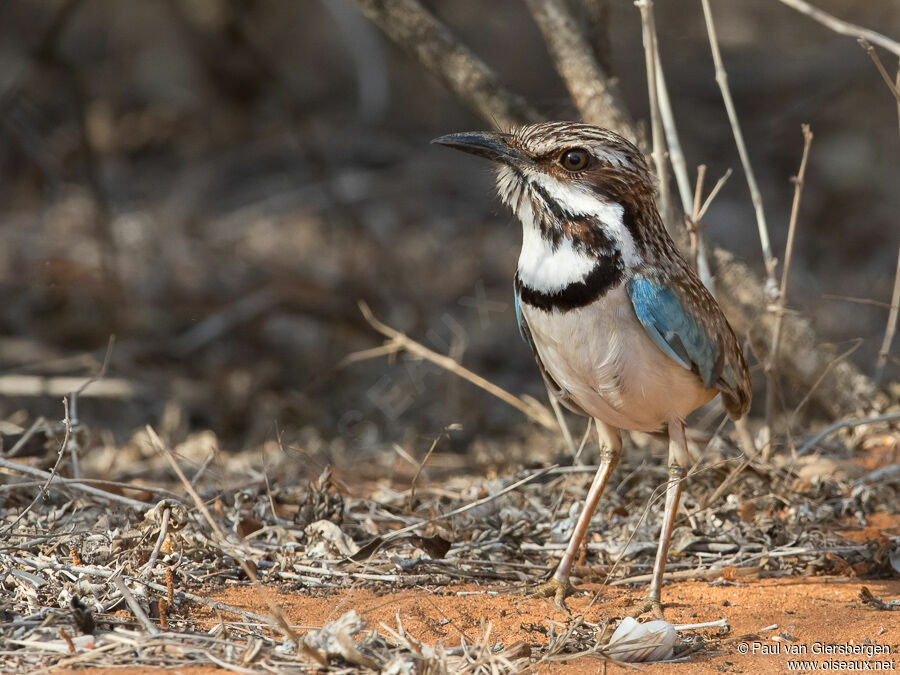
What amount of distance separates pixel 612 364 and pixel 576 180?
0.66m

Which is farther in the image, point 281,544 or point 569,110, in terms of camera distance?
point 569,110

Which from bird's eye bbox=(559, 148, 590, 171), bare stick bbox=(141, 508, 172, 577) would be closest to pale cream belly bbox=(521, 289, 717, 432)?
bird's eye bbox=(559, 148, 590, 171)

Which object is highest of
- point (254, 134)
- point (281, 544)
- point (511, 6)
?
point (511, 6)

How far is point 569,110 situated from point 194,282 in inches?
153

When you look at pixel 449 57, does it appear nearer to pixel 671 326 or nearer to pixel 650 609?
pixel 671 326

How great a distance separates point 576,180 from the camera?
3.85 meters

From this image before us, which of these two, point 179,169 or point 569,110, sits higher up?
point 569,110

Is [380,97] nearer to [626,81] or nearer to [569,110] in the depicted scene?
[626,81]

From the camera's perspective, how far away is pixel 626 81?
11.6m

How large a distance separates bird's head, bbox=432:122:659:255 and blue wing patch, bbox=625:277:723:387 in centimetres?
20

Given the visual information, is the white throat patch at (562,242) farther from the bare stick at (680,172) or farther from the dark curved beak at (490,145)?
the bare stick at (680,172)

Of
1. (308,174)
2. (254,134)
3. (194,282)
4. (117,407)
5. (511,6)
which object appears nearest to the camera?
(117,407)

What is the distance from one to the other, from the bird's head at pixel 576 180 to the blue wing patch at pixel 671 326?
199mm

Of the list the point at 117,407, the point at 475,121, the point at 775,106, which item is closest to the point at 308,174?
the point at 475,121
